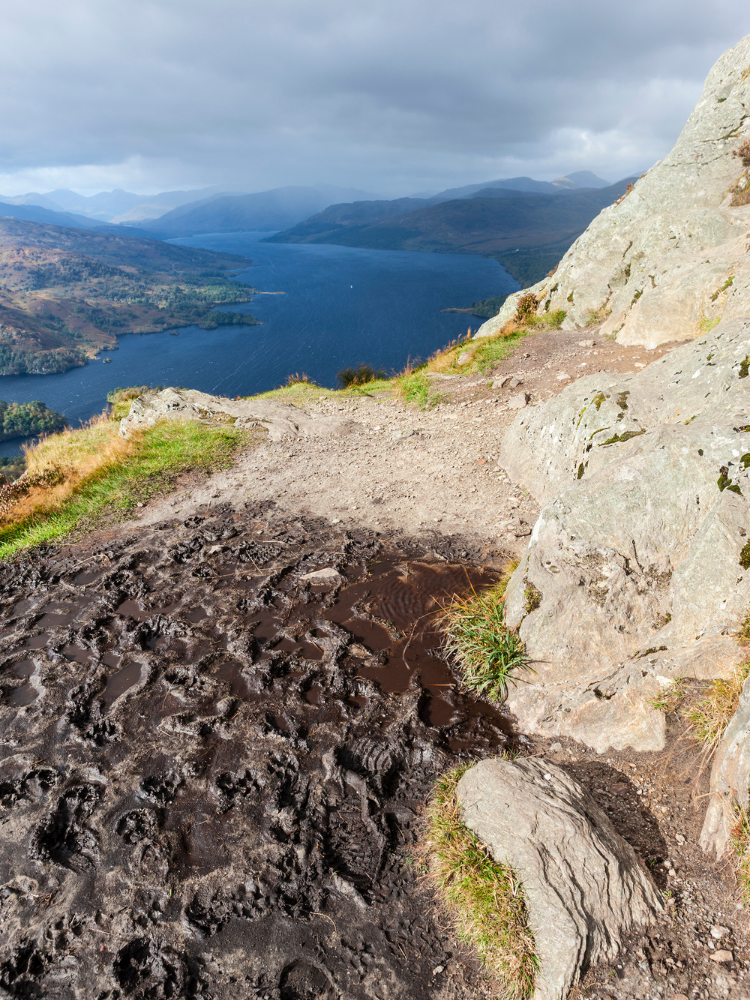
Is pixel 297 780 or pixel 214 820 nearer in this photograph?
pixel 214 820

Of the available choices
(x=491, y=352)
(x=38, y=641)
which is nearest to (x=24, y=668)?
(x=38, y=641)

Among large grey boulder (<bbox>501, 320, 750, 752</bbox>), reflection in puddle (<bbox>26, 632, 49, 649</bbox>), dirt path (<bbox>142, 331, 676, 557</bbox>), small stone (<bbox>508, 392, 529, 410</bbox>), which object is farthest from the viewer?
small stone (<bbox>508, 392, 529, 410</bbox>)

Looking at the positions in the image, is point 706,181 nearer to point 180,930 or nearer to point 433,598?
point 433,598

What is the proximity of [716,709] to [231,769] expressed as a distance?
5.36 m

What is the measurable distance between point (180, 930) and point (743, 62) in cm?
3104

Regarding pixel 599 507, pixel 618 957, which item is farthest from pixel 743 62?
pixel 618 957

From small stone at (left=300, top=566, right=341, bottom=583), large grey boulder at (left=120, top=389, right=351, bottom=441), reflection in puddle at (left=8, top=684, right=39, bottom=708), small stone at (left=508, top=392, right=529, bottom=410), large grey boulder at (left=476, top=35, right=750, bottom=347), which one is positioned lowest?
reflection in puddle at (left=8, top=684, right=39, bottom=708)

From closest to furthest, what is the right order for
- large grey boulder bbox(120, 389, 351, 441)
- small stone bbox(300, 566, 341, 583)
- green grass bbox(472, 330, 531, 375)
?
small stone bbox(300, 566, 341, 583) < large grey boulder bbox(120, 389, 351, 441) < green grass bbox(472, 330, 531, 375)

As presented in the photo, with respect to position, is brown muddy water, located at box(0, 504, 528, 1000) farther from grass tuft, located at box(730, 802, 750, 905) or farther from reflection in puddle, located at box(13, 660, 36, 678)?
grass tuft, located at box(730, 802, 750, 905)

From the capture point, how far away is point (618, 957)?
12.0 ft

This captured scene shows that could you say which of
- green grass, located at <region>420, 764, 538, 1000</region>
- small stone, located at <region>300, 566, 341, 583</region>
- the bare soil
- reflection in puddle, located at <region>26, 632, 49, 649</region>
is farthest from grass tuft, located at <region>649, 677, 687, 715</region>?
reflection in puddle, located at <region>26, 632, 49, 649</region>

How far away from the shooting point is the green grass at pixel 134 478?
11.6m

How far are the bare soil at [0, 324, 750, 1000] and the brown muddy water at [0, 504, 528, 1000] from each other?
0.08 ft

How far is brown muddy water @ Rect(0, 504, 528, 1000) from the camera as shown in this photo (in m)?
4.16
